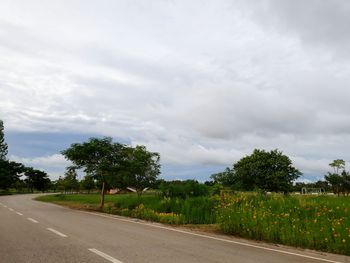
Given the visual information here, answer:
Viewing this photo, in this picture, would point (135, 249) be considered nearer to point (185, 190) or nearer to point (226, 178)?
point (185, 190)

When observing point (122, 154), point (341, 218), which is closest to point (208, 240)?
point (341, 218)

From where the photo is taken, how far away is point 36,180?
129m

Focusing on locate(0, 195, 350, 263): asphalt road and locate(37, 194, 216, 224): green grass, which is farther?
locate(37, 194, 216, 224): green grass

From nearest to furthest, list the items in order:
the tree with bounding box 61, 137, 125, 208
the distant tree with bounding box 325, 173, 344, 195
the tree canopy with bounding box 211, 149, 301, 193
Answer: the tree with bounding box 61, 137, 125, 208 < the tree canopy with bounding box 211, 149, 301, 193 < the distant tree with bounding box 325, 173, 344, 195

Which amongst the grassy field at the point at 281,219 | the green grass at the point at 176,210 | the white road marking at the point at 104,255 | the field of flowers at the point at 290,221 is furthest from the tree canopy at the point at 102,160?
the white road marking at the point at 104,255

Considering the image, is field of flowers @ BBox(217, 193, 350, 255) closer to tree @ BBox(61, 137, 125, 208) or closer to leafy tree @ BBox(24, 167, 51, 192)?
tree @ BBox(61, 137, 125, 208)

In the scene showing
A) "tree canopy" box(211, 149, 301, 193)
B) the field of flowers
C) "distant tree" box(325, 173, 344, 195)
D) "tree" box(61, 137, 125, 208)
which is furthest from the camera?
"distant tree" box(325, 173, 344, 195)

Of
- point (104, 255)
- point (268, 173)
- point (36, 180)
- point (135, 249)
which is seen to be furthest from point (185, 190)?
point (36, 180)

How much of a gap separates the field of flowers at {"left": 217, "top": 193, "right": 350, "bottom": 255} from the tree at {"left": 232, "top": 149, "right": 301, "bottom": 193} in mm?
43045

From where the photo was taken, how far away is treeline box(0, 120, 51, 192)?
89094 mm

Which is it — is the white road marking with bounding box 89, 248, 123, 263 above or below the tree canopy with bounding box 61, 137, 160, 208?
below

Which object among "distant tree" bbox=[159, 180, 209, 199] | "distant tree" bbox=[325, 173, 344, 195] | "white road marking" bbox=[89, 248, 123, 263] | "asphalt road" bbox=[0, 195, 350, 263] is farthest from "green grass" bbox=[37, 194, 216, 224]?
"distant tree" bbox=[325, 173, 344, 195]

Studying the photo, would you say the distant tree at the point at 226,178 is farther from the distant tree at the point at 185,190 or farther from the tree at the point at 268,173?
the distant tree at the point at 185,190

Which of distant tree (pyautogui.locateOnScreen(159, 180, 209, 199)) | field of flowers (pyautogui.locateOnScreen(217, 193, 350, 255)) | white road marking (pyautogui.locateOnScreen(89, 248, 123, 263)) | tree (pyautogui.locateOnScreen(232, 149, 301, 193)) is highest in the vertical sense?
tree (pyautogui.locateOnScreen(232, 149, 301, 193))
